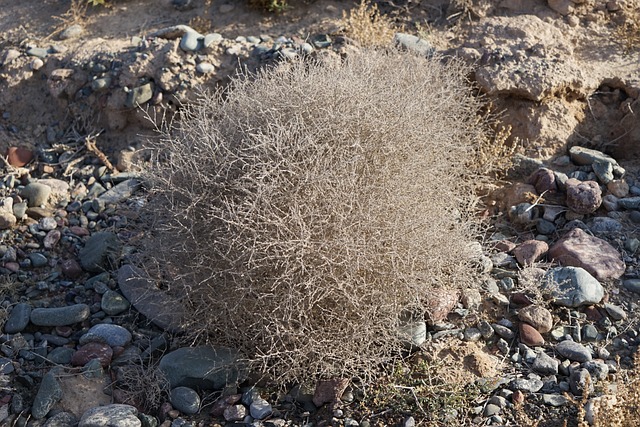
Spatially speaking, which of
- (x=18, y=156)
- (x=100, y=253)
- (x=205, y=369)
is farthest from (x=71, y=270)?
(x=18, y=156)

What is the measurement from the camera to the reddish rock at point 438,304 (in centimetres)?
317

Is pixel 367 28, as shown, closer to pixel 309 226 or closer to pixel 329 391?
pixel 309 226

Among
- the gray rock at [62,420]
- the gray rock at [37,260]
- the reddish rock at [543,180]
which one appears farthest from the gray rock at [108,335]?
the reddish rock at [543,180]

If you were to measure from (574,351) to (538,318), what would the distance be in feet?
0.70

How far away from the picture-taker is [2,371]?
316 cm

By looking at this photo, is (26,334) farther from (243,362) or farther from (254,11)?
(254,11)

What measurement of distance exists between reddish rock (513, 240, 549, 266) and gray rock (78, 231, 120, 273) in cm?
205

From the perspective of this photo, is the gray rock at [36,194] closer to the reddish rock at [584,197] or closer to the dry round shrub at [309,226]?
the dry round shrub at [309,226]

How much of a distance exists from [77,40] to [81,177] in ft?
3.79

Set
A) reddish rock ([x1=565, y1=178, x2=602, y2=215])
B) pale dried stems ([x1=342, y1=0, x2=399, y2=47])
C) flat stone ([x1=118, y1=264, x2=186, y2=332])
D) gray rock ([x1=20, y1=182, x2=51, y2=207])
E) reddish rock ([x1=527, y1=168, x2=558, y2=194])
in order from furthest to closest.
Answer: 1. pale dried stems ([x1=342, y1=0, x2=399, y2=47])
2. gray rock ([x1=20, y1=182, x2=51, y2=207])
3. reddish rock ([x1=527, y1=168, x2=558, y2=194])
4. reddish rock ([x1=565, y1=178, x2=602, y2=215])
5. flat stone ([x1=118, y1=264, x2=186, y2=332])

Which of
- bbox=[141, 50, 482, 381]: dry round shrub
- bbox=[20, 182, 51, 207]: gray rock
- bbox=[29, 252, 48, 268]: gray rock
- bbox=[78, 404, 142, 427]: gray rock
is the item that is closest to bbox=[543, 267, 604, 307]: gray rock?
bbox=[141, 50, 482, 381]: dry round shrub

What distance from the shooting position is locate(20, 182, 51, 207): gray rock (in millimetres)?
4203

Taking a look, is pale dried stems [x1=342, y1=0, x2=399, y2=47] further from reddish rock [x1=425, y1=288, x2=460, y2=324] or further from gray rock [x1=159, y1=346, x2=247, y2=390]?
gray rock [x1=159, y1=346, x2=247, y2=390]

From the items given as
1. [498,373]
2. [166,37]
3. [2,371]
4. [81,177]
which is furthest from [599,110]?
[2,371]
